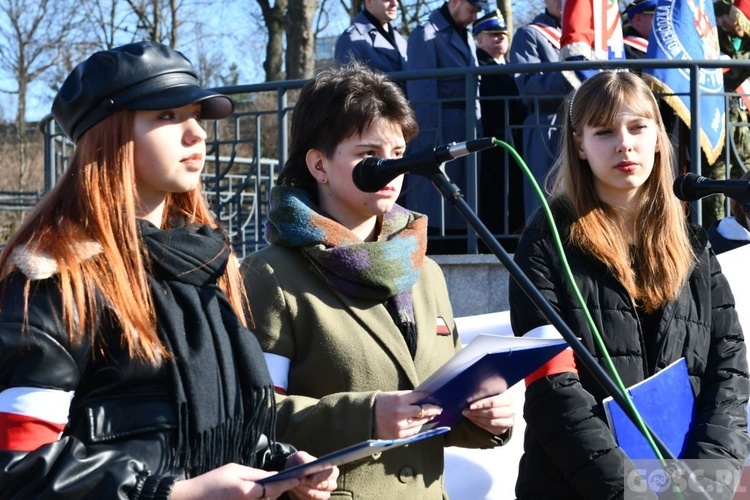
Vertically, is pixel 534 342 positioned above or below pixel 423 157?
below

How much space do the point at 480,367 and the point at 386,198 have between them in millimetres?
691

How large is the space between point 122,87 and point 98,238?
33 centimetres

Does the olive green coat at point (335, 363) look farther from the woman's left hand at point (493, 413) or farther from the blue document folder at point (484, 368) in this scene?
the blue document folder at point (484, 368)

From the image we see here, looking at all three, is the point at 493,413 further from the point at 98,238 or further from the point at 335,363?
the point at 98,238

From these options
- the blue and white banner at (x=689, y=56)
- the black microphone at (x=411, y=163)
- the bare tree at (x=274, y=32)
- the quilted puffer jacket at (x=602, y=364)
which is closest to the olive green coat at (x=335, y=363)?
the quilted puffer jacket at (x=602, y=364)

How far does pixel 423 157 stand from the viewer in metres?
2.35

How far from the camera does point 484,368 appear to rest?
2375 millimetres

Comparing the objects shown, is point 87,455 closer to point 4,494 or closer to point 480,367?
point 4,494

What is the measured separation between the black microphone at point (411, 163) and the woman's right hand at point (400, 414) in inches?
19.4

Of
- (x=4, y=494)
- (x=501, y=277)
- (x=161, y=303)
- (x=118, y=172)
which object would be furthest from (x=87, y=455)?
(x=501, y=277)

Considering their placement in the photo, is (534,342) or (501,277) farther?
(501,277)

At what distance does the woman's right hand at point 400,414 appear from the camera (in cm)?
251

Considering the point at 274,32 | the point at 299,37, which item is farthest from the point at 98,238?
the point at 274,32

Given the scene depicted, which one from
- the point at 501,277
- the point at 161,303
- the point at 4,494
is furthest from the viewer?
the point at 501,277
